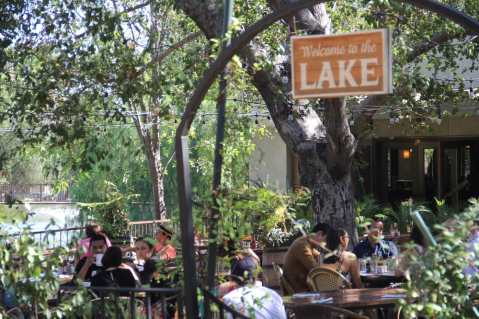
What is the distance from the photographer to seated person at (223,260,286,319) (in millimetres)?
6479

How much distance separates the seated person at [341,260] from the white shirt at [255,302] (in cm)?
281

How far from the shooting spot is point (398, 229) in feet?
55.5

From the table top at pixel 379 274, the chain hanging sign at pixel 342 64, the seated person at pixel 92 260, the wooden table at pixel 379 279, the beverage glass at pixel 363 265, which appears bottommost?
the wooden table at pixel 379 279

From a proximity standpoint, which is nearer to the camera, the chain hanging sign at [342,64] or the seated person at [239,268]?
the chain hanging sign at [342,64]

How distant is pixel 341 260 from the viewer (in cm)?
1005

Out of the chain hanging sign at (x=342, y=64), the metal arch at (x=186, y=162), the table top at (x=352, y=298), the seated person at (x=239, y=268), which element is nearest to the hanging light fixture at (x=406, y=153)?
the table top at (x=352, y=298)

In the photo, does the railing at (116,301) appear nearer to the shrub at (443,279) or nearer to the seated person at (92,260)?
the shrub at (443,279)

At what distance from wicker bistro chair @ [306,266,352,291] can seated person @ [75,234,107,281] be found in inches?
97.9

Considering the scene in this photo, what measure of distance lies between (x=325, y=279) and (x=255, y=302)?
3.37 metres

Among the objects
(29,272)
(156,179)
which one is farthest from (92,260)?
(156,179)

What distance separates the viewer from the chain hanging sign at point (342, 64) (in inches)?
216

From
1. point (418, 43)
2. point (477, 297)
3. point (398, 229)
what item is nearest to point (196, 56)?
point (418, 43)

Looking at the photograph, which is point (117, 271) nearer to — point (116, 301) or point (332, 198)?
point (116, 301)

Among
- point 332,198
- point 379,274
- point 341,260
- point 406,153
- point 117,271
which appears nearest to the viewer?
point 117,271
